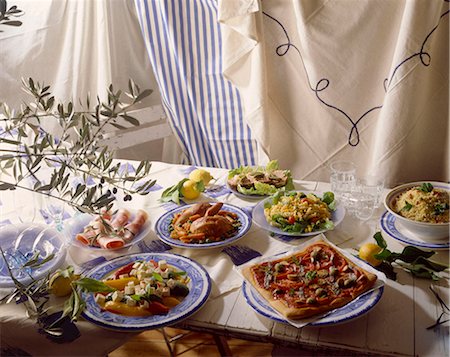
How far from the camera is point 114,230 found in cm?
135

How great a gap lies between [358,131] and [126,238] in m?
1.20

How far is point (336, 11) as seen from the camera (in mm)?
2053

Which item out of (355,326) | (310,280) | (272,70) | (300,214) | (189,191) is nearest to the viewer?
(355,326)

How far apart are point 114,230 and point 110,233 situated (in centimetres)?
2

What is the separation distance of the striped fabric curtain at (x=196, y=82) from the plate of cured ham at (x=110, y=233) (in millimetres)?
1128

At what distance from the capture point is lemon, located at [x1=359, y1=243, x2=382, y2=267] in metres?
1.27

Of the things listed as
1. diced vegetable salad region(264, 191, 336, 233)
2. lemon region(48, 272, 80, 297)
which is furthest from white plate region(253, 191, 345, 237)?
lemon region(48, 272, 80, 297)

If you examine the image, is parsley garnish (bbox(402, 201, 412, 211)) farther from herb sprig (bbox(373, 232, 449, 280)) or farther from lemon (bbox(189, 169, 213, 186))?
lemon (bbox(189, 169, 213, 186))

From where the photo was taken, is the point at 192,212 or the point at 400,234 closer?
the point at 400,234

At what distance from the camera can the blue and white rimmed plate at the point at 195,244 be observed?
139cm

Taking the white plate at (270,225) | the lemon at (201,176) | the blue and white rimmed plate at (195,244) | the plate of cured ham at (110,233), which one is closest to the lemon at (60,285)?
the plate of cured ham at (110,233)

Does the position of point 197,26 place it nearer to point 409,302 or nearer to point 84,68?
point 84,68

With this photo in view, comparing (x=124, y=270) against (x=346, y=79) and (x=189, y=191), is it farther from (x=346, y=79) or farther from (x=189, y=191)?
(x=346, y=79)

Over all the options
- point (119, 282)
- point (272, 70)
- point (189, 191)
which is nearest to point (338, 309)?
point (119, 282)
